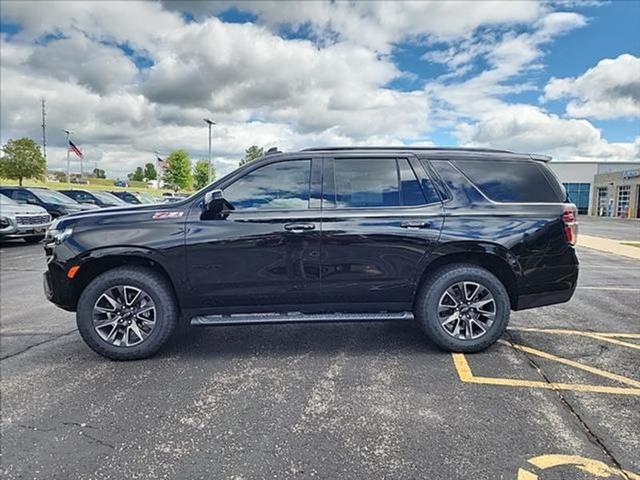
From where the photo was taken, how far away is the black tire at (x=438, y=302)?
4.02m

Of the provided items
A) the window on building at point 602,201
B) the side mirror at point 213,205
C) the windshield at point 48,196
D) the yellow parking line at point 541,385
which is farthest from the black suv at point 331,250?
the window on building at point 602,201

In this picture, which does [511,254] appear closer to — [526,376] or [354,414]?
[526,376]

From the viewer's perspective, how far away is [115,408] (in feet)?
10.2

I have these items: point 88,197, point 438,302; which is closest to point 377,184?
point 438,302

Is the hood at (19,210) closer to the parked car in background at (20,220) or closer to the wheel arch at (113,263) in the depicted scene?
the parked car in background at (20,220)

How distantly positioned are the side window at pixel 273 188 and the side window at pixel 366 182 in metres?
0.32

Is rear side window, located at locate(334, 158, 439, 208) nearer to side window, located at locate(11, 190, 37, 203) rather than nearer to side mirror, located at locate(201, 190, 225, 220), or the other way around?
side mirror, located at locate(201, 190, 225, 220)

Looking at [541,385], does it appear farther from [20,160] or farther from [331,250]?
[20,160]

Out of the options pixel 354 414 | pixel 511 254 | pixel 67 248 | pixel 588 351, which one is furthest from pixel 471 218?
pixel 67 248

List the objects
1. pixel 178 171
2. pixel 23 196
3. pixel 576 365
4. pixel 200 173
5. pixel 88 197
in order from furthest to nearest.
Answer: pixel 200 173, pixel 178 171, pixel 88 197, pixel 23 196, pixel 576 365

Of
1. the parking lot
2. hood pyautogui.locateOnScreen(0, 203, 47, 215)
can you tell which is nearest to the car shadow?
the parking lot

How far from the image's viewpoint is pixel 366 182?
4109 millimetres

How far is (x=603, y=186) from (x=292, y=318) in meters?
48.1

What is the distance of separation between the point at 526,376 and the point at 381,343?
137 cm
